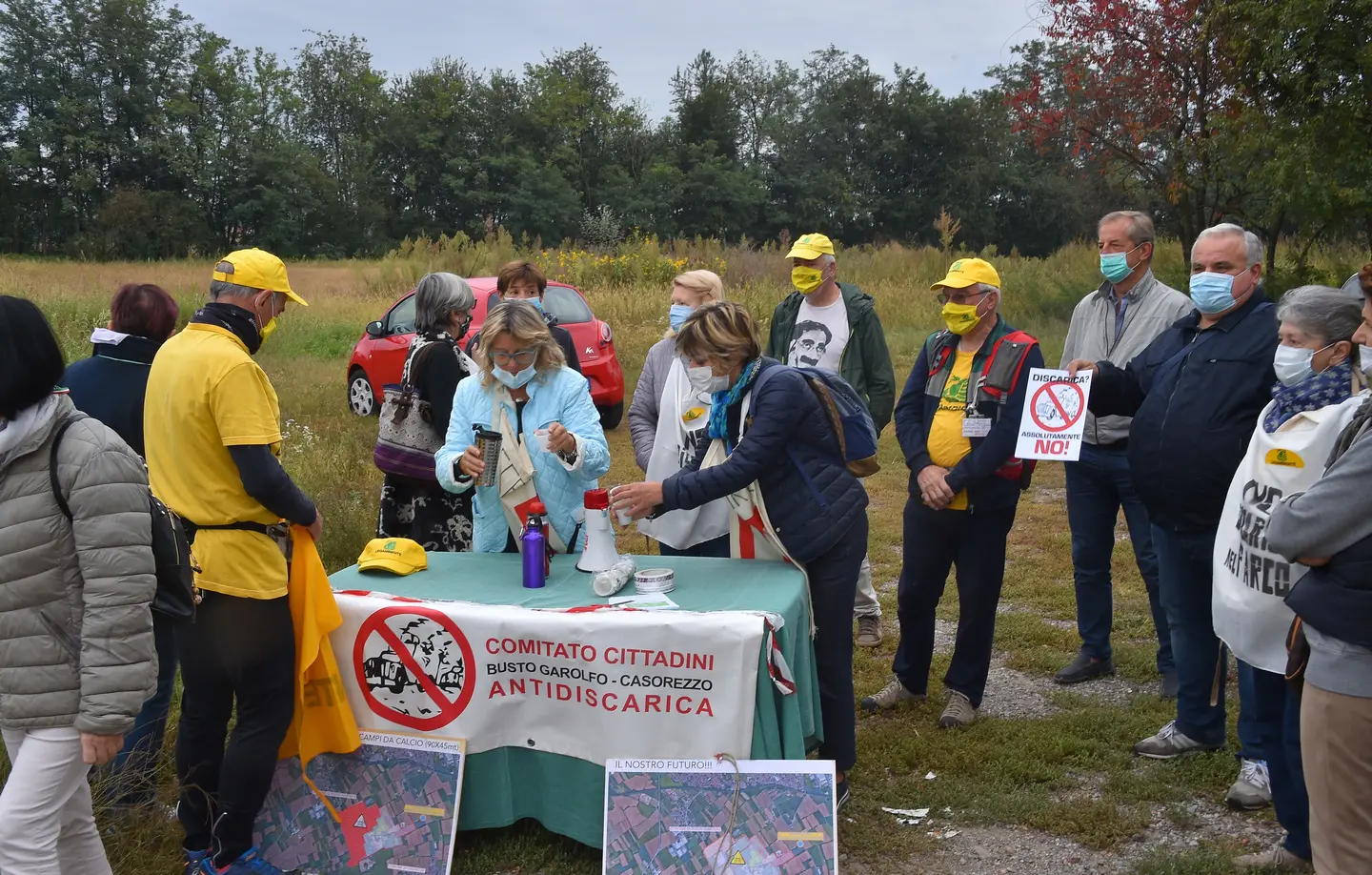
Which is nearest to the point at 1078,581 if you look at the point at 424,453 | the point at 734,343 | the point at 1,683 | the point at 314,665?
the point at 734,343

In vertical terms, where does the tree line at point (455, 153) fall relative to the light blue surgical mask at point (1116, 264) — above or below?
above

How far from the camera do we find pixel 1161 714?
4426 mm

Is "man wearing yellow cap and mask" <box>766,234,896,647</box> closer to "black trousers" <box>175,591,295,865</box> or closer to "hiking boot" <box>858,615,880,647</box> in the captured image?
"hiking boot" <box>858,615,880,647</box>

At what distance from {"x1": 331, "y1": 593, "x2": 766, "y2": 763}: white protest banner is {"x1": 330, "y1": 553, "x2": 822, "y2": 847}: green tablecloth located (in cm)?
7

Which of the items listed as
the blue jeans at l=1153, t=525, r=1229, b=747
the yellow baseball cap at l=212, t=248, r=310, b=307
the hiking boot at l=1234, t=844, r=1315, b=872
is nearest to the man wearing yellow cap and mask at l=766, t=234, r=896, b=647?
the blue jeans at l=1153, t=525, r=1229, b=747

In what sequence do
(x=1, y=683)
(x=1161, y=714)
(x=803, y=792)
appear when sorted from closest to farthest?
1. (x=1, y=683)
2. (x=803, y=792)
3. (x=1161, y=714)

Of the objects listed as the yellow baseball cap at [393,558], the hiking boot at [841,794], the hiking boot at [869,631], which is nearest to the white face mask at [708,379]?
the yellow baseball cap at [393,558]

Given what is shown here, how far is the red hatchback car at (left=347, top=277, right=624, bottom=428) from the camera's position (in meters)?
11.0

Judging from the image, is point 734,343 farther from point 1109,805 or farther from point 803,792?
point 1109,805

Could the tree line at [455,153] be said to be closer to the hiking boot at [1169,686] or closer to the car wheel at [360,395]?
the car wheel at [360,395]

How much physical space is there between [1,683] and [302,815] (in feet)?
3.91

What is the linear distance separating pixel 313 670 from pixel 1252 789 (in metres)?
3.14

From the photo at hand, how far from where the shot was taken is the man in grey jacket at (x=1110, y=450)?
4.53 m

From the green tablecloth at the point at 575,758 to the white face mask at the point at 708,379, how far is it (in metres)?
0.64
